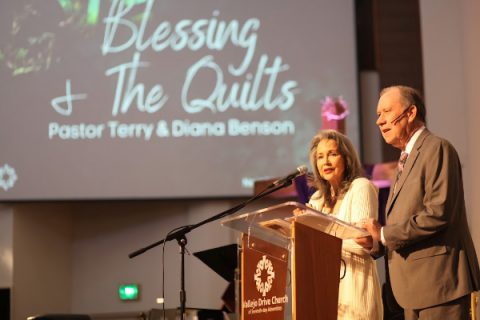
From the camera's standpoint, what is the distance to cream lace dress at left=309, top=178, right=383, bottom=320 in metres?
2.80

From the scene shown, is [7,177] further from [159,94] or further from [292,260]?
[292,260]

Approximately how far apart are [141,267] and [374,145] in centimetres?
238

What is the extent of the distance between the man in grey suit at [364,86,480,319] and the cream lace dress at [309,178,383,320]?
215mm

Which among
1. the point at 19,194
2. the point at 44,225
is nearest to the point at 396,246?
the point at 19,194

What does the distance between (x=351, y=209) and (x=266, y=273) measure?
43cm

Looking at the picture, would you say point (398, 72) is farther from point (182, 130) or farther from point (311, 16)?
point (182, 130)

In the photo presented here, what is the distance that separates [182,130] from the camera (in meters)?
5.91

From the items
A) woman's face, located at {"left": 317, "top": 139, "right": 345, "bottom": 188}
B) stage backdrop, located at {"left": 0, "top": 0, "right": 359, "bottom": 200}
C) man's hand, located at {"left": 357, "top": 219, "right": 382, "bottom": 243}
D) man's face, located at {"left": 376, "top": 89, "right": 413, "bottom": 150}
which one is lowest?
man's hand, located at {"left": 357, "top": 219, "right": 382, "bottom": 243}

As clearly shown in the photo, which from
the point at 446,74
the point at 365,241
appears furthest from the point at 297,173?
the point at 446,74

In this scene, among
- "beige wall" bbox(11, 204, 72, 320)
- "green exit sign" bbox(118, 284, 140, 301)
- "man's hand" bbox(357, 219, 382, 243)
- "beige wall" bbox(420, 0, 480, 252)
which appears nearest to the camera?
"man's hand" bbox(357, 219, 382, 243)

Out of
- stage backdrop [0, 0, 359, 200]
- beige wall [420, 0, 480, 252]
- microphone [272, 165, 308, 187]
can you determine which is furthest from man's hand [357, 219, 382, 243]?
stage backdrop [0, 0, 359, 200]

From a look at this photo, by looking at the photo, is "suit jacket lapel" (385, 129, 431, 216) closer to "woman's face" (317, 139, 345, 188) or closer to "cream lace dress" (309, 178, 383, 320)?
"cream lace dress" (309, 178, 383, 320)

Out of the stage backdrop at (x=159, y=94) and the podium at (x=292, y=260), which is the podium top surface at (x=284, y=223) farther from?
the stage backdrop at (x=159, y=94)

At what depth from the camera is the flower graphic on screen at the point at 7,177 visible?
5.73m
